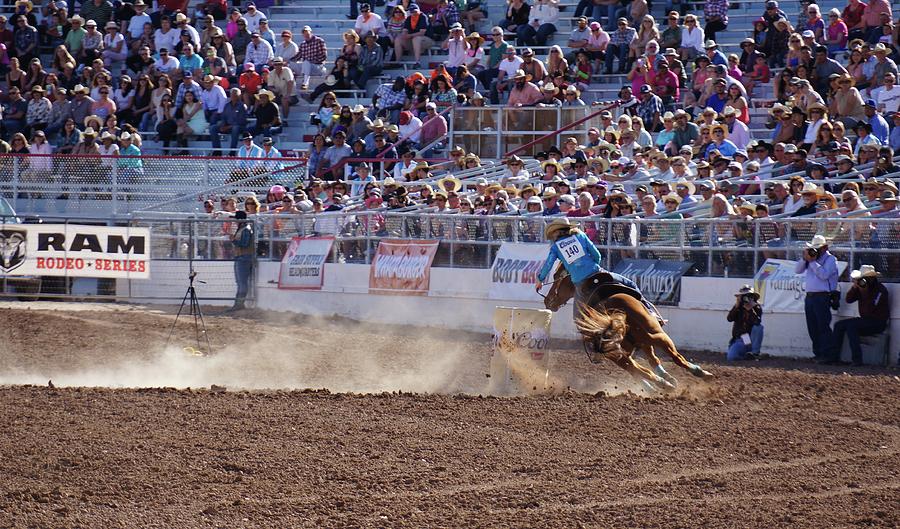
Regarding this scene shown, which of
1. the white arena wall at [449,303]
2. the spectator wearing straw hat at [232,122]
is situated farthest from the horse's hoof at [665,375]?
the spectator wearing straw hat at [232,122]

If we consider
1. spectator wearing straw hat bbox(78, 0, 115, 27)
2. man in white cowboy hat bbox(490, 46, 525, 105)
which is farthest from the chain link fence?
spectator wearing straw hat bbox(78, 0, 115, 27)

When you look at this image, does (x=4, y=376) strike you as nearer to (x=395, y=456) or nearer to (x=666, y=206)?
(x=395, y=456)

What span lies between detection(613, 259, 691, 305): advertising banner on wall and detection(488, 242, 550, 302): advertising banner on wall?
51.4 inches

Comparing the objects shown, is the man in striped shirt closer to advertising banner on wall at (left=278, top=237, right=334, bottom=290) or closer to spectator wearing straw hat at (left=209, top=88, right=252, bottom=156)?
spectator wearing straw hat at (left=209, top=88, right=252, bottom=156)

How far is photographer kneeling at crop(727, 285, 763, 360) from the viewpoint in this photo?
16234mm

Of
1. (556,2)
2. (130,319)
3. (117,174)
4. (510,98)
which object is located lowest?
(130,319)

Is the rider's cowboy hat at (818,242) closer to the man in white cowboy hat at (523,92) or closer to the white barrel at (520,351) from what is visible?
the white barrel at (520,351)

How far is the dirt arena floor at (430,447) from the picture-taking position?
26.1 feet

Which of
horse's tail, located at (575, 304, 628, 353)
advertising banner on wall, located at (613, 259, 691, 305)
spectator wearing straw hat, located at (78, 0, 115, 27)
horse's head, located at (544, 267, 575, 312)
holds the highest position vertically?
spectator wearing straw hat, located at (78, 0, 115, 27)

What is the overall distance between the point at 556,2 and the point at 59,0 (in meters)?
13.4

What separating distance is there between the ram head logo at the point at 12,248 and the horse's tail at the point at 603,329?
39.2 ft

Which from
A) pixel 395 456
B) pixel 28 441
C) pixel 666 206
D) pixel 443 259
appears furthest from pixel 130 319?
pixel 395 456

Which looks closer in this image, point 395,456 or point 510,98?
point 395,456

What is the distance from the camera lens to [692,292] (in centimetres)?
1745
